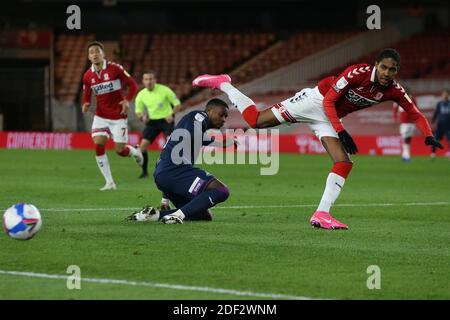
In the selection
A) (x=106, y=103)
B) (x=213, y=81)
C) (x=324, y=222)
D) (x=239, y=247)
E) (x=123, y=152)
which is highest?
(x=106, y=103)

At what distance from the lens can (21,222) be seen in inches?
393

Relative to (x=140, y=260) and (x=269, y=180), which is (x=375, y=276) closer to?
(x=140, y=260)

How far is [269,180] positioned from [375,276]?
42.9ft

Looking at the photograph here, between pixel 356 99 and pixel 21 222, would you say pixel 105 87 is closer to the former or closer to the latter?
pixel 356 99

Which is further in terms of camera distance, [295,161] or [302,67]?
[302,67]

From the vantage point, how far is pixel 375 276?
28.1 ft

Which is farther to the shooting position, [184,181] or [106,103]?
[106,103]

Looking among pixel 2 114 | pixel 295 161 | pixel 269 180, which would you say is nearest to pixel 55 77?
pixel 2 114

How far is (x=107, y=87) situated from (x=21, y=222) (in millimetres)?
8560

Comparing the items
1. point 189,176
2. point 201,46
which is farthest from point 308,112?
point 201,46

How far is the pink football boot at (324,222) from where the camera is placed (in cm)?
1206

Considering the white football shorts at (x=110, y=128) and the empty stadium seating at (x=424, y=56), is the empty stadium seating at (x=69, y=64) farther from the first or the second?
the white football shorts at (x=110, y=128)

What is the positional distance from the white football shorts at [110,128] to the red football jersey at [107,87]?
82 mm

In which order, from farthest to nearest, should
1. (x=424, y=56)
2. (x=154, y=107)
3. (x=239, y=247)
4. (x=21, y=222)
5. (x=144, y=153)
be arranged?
(x=424, y=56), (x=154, y=107), (x=144, y=153), (x=239, y=247), (x=21, y=222)
